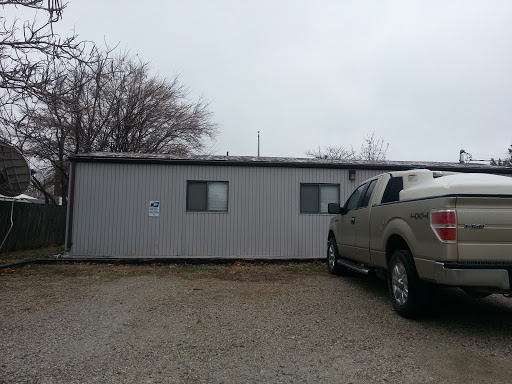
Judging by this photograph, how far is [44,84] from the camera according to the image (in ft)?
30.3

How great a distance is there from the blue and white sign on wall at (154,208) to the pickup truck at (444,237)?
7.21 m

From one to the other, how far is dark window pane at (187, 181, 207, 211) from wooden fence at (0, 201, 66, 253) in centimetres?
569

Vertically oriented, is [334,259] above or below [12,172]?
below

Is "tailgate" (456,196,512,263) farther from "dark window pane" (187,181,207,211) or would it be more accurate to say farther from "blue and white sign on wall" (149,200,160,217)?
"blue and white sign on wall" (149,200,160,217)

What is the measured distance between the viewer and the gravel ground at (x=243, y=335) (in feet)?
10.9

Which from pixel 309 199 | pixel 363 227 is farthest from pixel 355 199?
pixel 309 199

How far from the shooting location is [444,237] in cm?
410

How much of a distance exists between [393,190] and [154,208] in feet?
24.4

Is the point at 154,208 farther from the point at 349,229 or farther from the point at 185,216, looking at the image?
the point at 349,229

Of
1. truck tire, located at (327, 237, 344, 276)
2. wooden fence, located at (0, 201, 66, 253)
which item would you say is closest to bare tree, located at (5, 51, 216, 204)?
wooden fence, located at (0, 201, 66, 253)

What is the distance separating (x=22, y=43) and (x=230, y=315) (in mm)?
8192

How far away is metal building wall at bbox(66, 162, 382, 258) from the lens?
11234 mm

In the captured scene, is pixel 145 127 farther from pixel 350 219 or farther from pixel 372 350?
pixel 372 350

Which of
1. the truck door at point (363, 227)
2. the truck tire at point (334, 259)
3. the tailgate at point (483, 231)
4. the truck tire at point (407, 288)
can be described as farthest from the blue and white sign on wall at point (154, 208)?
the tailgate at point (483, 231)
